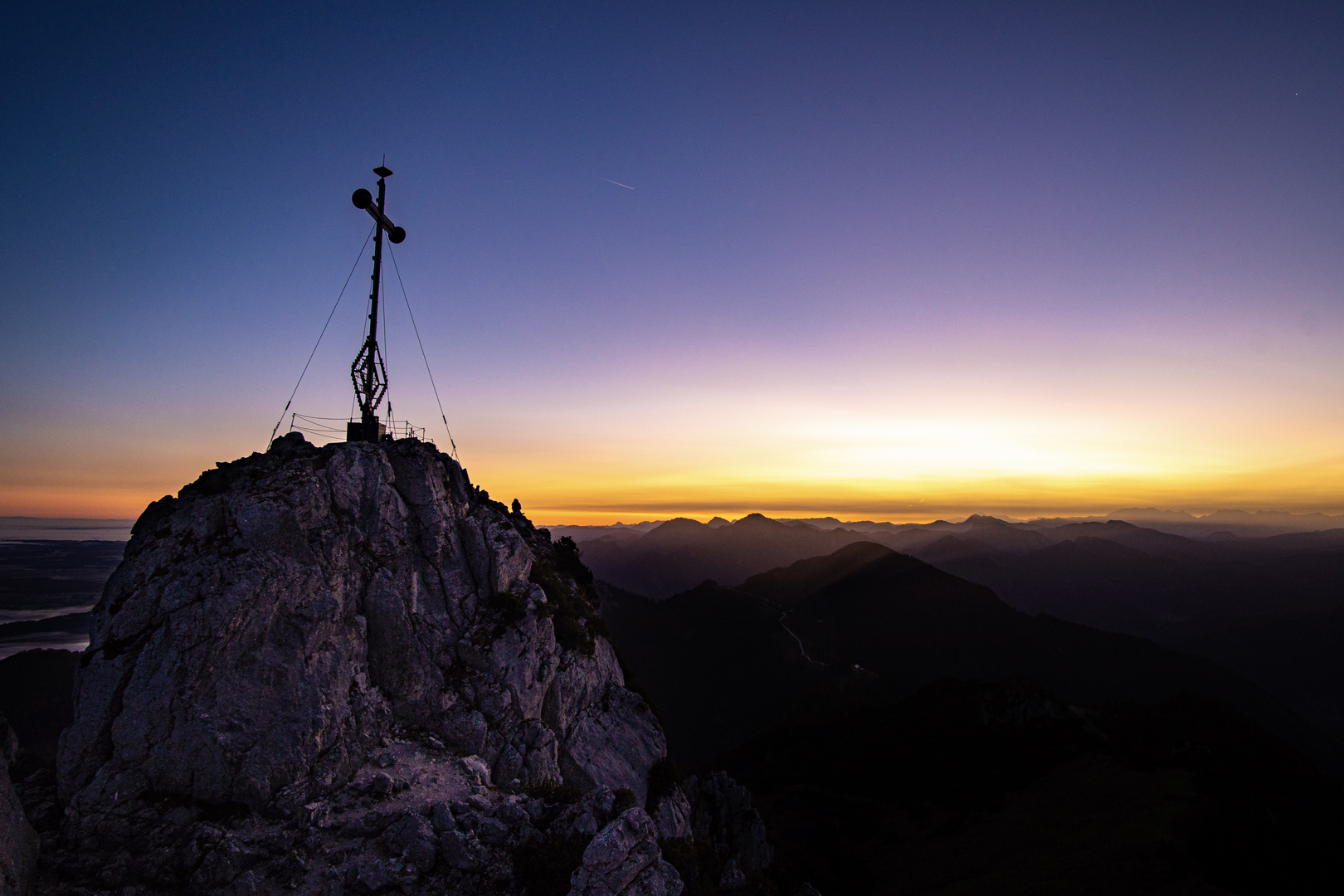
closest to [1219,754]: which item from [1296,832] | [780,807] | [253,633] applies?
[1296,832]

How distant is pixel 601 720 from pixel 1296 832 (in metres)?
79.9

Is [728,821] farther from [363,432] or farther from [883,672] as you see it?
[883,672]

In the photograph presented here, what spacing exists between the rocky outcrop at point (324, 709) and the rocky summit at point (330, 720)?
0.08 metres

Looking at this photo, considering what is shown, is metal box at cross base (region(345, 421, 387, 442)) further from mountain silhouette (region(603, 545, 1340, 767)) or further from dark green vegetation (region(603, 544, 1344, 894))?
mountain silhouette (region(603, 545, 1340, 767))

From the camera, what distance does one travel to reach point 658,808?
3250 centimetres

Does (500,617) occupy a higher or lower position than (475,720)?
higher

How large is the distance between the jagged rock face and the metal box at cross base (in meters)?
1.89

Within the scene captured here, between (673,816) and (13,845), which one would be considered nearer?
(13,845)

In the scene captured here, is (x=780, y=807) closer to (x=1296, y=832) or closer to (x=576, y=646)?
(x=1296, y=832)

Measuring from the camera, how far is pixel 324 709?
2311 cm

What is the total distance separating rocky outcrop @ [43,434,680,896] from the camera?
64.0ft

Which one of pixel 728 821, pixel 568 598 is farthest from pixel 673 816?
pixel 728 821

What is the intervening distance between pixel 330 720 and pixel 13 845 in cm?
857

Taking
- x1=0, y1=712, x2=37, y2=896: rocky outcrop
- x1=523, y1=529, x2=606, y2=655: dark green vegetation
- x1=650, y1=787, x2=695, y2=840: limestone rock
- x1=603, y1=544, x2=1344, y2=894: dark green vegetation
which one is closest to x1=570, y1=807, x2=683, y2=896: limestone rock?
x1=650, y1=787, x2=695, y2=840: limestone rock
